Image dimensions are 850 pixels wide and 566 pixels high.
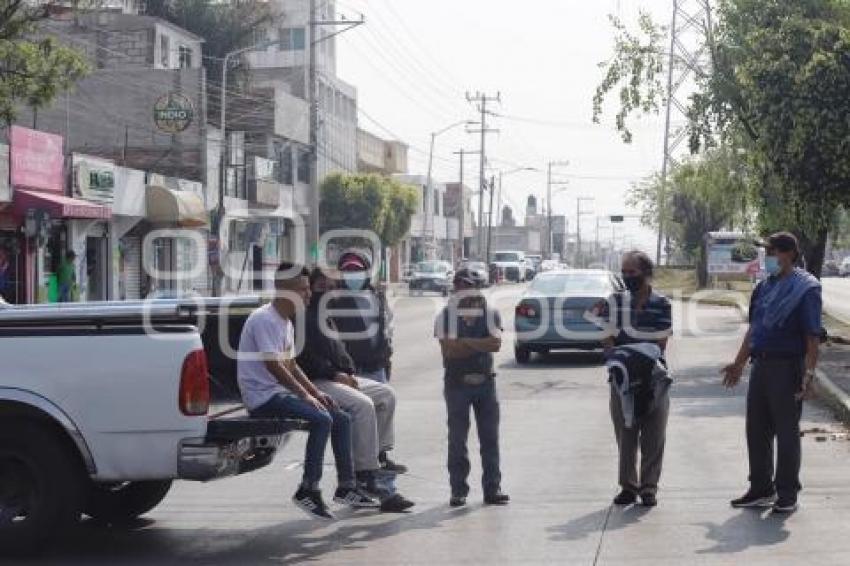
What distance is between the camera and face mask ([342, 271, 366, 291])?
974 cm

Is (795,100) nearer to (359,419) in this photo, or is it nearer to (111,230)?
(359,419)

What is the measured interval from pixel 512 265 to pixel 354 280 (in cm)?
6912

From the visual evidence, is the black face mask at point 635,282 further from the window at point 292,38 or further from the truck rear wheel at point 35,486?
the window at point 292,38

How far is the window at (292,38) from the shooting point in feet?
273

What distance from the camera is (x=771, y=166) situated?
17953 mm

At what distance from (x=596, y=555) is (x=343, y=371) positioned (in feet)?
7.54

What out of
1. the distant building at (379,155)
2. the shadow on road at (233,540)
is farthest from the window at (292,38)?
the shadow on road at (233,540)

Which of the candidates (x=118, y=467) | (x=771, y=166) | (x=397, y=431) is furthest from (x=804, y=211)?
(x=118, y=467)

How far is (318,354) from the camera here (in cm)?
870

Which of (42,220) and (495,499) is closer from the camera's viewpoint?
(495,499)

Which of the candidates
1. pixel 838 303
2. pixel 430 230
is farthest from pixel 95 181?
pixel 430 230

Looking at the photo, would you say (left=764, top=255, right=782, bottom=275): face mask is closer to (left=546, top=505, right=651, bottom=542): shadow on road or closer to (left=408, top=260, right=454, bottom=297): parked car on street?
(left=546, top=505, right=651, bottom=542): shadow on road

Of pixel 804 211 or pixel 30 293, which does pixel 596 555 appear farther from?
pixel 30 293

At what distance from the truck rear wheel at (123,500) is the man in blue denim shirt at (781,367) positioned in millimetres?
3986
